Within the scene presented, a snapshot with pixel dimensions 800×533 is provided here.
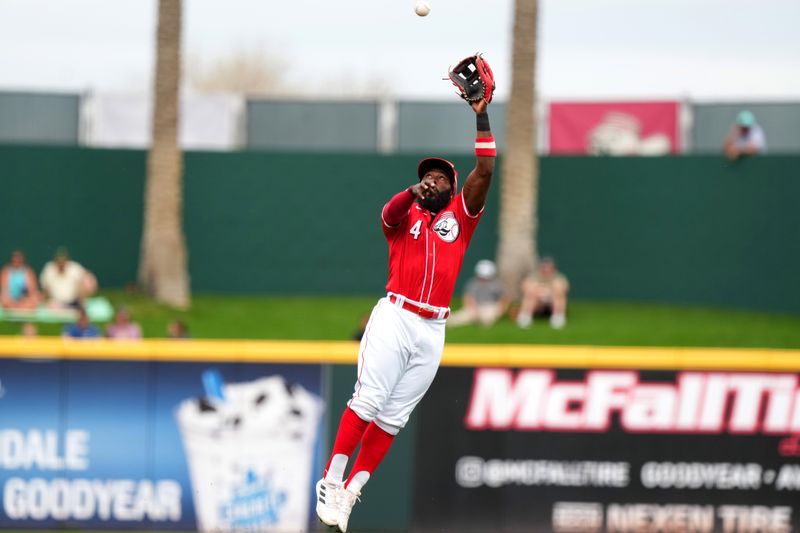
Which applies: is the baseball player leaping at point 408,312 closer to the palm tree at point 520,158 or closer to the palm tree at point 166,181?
the palm tree at point 520,158

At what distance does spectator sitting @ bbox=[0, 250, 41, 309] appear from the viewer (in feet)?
55.9

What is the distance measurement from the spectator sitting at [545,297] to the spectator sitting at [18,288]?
21.8 feet

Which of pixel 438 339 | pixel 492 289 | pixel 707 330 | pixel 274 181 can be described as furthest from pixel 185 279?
pixel 438 339

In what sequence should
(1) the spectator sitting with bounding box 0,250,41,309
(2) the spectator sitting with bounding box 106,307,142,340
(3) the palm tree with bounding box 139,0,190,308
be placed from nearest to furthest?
(2) the spectator sitting with bounding box 106,307,142,340
(1) the spectator sitting with bounding box 0,250,41,309
(3) the palm tree with bounding box 139,0,190,308

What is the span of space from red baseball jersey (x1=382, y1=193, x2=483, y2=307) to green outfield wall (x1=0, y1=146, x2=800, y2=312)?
12.5 metres

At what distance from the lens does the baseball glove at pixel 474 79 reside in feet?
21.5

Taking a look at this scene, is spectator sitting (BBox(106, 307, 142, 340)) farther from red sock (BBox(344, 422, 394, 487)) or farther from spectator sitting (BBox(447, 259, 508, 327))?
red sock (BBox(344, 422, 394, 487))

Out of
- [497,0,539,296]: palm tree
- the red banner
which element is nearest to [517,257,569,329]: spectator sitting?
[497,0,539,296]: palm tree

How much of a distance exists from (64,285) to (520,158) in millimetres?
6815

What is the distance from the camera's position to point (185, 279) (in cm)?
1922

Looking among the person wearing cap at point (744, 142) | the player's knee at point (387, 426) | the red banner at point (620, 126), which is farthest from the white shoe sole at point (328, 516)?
the red banner at point (620, 126)

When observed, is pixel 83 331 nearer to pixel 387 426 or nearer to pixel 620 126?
pixel 387 426

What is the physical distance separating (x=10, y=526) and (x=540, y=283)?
880 cm

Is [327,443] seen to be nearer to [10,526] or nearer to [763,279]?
[10,526]
